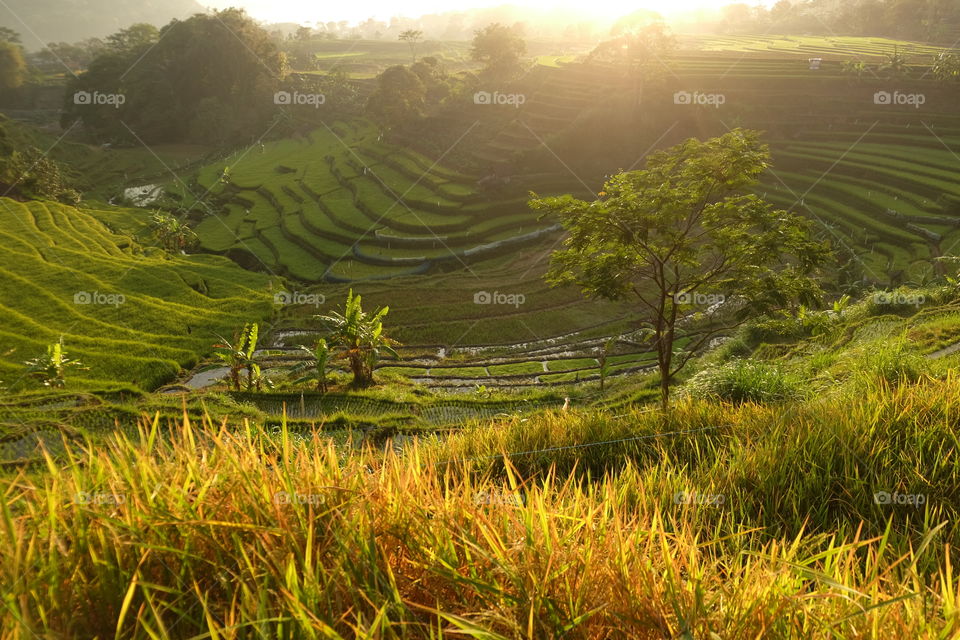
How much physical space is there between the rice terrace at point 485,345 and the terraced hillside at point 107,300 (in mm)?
185

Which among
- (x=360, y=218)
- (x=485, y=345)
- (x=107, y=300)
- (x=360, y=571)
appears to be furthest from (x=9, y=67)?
(x=360, y=571)

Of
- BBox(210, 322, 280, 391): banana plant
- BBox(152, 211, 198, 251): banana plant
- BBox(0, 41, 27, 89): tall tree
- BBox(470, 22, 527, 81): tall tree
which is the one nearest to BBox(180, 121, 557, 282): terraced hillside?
BBox(152, 211, 198, 251): banana plant

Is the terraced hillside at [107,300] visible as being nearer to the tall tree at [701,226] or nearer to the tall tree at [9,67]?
the tall tree at [701,226]

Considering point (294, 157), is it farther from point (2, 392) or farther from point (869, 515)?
point (869, 515)

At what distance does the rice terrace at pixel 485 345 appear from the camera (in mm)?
1464

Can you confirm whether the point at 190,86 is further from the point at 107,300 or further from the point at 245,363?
the point at 245,363

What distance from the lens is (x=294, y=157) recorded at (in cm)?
5259

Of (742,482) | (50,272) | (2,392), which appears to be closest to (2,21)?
(50,272)

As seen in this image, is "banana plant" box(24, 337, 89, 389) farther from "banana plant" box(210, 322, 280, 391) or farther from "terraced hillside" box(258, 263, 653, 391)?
"terraced hillside" box(258, 263, 653, 391)

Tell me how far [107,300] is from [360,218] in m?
18.7

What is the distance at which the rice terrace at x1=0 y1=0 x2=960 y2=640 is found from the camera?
146 centimetres

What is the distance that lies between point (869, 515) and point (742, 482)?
0.66m

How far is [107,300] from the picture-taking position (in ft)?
70.8

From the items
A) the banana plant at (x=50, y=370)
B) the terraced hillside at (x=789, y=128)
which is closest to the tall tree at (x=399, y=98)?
the terraced hillside at (x=789, y=128)
